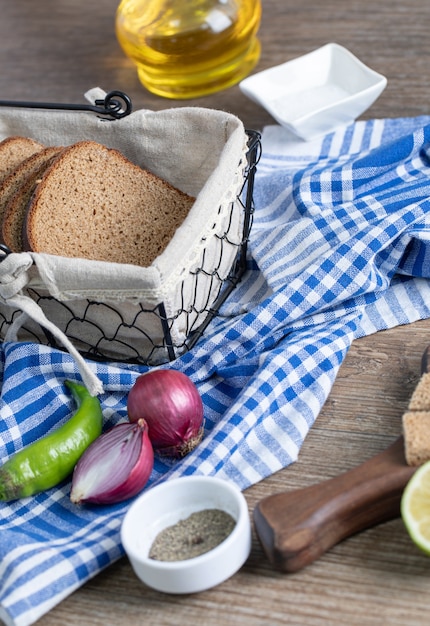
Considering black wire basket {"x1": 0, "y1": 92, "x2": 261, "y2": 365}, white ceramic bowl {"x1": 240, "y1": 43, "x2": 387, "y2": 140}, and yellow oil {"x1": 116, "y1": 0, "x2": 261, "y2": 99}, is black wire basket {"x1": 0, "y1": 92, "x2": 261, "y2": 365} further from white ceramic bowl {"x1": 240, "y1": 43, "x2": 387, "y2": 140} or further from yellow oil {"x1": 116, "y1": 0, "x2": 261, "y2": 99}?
yellow oil {"x1": 116, "y1": 0, "x2": 261, "y2": 99}

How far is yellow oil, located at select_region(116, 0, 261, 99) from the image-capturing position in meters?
1.90

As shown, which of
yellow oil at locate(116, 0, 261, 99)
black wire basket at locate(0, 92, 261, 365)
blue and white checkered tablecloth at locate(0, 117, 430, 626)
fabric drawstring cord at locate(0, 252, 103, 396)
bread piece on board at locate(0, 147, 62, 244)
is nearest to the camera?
blue and white checkered tablecloth at locate(0, 117, 430, 626)

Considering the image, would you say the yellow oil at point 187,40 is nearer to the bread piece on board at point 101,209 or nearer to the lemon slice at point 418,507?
the bread piece on board at point 101,209

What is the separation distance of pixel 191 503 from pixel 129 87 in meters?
1.34

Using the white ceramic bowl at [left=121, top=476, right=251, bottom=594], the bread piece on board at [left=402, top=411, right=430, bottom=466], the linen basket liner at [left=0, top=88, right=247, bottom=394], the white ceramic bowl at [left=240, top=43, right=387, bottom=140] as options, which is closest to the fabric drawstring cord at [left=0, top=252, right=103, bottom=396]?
the linen basket liner at [left=0, top=88, right=247, bottom=394]

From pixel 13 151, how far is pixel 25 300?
38cm

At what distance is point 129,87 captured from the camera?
2131 millimetres

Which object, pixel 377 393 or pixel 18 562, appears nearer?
pixel 18 562

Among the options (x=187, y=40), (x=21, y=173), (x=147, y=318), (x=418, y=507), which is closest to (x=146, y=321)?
(x=147, y=318)

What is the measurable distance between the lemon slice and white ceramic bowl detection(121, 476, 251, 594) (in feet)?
0.58

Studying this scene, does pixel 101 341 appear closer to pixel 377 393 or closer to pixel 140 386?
pixel 140 386

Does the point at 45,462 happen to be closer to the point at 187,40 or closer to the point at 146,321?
the point at 146,321

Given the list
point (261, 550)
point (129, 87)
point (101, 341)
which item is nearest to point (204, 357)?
point (101, 341)

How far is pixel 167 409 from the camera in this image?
3.78ft
